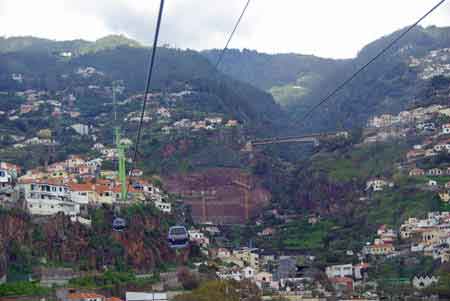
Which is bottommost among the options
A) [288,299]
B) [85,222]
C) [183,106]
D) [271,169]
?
[288,299]

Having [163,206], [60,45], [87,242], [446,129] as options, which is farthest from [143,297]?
[60,45]

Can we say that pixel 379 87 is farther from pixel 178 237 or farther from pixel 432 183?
pixel 178 237

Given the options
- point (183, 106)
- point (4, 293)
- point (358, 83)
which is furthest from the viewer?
point (358, 83)

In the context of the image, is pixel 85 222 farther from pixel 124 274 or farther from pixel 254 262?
pixel 254 262

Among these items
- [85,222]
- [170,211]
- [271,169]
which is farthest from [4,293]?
[271,169]

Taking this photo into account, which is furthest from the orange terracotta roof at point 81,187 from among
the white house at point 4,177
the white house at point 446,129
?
the white house at point 446,129

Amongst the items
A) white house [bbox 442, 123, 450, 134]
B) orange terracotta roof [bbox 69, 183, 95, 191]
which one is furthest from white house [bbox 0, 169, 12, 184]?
white house [bbox 442, 123, 450, 134]
